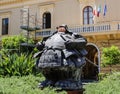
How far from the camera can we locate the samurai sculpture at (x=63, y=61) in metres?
6.13

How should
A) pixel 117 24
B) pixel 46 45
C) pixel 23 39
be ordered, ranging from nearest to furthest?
1. pixel 46 45
2. pixel 117 24
3. pixel 23 39

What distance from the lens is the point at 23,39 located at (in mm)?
24016

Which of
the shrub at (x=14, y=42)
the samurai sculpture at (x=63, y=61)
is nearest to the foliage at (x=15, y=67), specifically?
the samurai sculpture at (x=63, y=61)

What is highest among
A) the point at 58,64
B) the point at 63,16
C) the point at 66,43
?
the point at 63,16

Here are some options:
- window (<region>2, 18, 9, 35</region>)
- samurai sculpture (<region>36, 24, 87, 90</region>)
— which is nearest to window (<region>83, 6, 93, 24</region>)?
window (<region>2, 18, 9, 35</region>)

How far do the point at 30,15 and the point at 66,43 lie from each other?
20.3 metres

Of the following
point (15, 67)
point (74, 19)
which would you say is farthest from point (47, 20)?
point (15, 67)

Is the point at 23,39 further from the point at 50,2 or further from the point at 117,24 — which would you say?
the point at 117,24

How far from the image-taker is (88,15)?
78.3 ft

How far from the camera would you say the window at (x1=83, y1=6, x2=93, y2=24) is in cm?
2366

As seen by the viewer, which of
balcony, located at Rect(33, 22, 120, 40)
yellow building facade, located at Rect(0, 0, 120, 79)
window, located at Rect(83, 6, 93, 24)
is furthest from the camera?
window, located at Rect(83, 6, 93, 24)

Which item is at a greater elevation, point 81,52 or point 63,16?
point 63,16

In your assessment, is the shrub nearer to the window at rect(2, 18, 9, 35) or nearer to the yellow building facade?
the yellow building facade

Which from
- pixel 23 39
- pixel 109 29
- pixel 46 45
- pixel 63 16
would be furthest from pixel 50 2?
pixel 46 45
